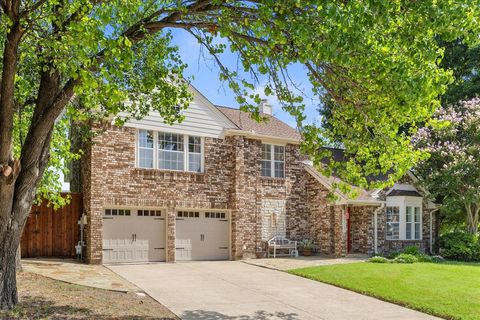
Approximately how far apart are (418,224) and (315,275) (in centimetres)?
1051

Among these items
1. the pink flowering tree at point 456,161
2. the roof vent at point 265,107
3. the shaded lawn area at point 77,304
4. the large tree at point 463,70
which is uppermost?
the large tree at point 463,70

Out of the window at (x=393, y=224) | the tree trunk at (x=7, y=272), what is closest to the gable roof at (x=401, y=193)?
the window at (x=393, y=224)

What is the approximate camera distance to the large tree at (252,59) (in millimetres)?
7141

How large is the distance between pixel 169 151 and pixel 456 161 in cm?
1292

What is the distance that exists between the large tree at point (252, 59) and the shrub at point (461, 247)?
13.8 meters

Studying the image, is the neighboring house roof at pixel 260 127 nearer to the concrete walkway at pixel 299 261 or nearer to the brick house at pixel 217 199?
the brick house at pixel 217 199

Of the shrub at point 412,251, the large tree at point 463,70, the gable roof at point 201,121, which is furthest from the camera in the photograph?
the large tree at point 463,70

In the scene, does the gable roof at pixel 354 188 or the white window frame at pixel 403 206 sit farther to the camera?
the white window frame at pixel 403 206

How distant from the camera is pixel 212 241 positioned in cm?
2098

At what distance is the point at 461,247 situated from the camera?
2197 cm

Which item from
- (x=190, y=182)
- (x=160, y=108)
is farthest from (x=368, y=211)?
(x=160, y=108)

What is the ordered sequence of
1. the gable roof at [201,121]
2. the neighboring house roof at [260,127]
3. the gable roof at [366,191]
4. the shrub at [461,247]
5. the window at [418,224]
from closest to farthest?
the gable roof at [201,121]
the shrub at [461,247]
the gable roof at [366,191]
the neighboring house roof at [260,127]
the window at [418,224]

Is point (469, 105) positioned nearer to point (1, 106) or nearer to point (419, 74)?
point (419, 74)

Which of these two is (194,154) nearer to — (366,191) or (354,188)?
Answer: (354,188)
